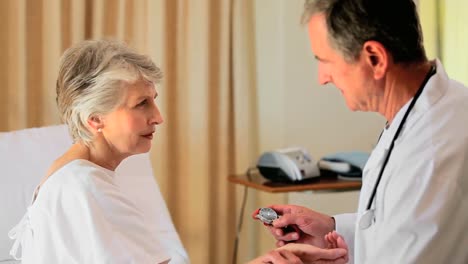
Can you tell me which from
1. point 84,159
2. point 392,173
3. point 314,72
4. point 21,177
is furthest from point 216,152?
point 392,173

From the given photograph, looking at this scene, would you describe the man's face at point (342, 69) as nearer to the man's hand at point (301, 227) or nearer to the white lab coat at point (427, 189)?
the white lab coat at point (427, 189)

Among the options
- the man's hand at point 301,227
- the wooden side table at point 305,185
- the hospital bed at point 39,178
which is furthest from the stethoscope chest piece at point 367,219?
the wooden side table at point 305,185

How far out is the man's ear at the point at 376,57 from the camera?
119 centimetres

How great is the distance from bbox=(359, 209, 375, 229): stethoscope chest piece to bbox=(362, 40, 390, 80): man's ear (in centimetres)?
28

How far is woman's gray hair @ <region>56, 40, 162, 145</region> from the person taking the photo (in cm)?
159

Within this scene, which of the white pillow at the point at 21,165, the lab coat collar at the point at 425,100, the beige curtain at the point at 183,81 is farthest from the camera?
the beige curtain at the point at 183,81

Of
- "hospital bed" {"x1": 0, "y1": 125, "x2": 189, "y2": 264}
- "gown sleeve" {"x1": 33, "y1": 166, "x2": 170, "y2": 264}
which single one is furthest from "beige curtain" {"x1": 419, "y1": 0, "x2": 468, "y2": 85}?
"gown sleeve" {"x1": 33, "y1": 166, "x2": 170, "y2": 264}

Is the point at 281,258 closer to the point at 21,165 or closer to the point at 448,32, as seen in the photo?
the point at 21,165

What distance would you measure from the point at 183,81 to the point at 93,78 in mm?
1219

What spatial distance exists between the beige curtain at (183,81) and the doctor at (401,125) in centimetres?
148

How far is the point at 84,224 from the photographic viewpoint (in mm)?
1457

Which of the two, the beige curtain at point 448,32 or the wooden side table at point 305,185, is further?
the beige curtain at point 448,32

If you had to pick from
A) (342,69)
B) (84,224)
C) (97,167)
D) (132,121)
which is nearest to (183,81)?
(132,121)

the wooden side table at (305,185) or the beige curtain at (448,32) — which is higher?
the beige curtain at (448,32)
